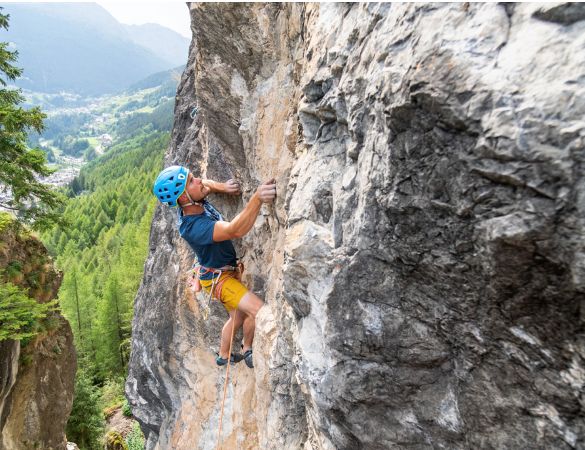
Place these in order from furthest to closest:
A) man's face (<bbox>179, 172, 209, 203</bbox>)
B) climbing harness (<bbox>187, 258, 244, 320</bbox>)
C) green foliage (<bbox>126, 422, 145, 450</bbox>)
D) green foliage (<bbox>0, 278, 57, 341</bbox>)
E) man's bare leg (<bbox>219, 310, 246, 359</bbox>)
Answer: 1. green foliage (<bbox>126, 422, 145, 450</bbox>)
2. green foliage (<bbox>0, 278, 57, 341</bbox>)
3. man's bare leg (<bbox>219, 310, 246, 359</bbox>)
4. climbing harness (<bbox>187, 258, 244, 320</bbox>)
5. man's face (<bbox>179, 172, 209, 203</bbox>)

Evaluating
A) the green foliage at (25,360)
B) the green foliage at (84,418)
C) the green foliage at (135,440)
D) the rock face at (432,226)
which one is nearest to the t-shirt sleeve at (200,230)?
the rock face at (432,226)

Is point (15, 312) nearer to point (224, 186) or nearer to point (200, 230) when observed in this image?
point (224, 186)

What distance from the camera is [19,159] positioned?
9.05 meters

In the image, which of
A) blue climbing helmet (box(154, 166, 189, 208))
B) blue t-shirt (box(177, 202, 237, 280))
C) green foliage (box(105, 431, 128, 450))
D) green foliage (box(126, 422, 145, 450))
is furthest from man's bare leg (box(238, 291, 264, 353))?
green foliage (box(105, 431, 128, 450))

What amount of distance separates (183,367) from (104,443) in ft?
42.2

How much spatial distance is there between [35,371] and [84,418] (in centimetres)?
709

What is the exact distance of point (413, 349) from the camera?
2.18 metres

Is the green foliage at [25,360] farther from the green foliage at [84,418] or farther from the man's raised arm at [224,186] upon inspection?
the man's raised arm at [224,186]

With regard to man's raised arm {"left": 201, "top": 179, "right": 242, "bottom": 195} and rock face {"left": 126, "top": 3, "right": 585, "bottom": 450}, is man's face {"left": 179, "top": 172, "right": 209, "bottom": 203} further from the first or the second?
rock face {"left": 126, "top": 3, "right": 585, "bottom": 450}

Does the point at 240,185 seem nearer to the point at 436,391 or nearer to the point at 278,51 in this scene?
the point at 278,51

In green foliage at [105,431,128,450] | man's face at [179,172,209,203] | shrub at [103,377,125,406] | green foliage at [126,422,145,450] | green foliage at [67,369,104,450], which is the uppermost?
man's face at [179,172,209,203]

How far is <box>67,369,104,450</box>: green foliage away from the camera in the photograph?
14422 millimetres

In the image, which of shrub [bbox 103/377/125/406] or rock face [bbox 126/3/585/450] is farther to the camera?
shrub [bbox 103/377/125/406]

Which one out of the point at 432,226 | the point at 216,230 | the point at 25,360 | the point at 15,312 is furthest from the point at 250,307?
the point at 25,360
